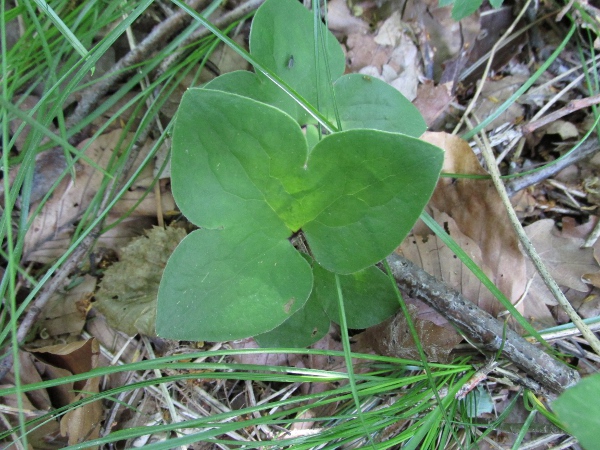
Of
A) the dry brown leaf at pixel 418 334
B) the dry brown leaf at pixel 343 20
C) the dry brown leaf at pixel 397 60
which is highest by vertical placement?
the dry brown leaf at pixel 343 20

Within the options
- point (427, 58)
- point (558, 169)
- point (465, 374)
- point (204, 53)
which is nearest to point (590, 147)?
point (558, 169)

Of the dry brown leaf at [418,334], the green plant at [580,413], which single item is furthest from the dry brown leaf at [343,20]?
the green plant at [580,413]

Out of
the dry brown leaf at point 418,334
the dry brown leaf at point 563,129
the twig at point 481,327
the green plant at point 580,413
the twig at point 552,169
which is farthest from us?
the dry brown leaf at point 563,129

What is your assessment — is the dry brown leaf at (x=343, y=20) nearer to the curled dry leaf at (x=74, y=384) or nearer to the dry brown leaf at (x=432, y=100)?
the dry brown leaf at (x=432, y=100)

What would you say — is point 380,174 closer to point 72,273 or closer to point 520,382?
point 520,382

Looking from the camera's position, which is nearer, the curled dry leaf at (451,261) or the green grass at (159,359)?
the green grass at (159,359)

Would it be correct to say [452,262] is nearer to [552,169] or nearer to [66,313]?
[552,169]

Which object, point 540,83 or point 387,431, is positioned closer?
point 387,431
